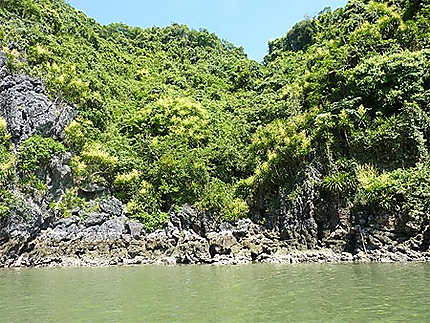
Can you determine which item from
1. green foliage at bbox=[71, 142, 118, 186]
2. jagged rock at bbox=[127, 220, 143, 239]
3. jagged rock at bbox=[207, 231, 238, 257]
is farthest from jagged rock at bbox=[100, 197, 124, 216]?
jagged rock at bbox=[207, 231, 238, 257]

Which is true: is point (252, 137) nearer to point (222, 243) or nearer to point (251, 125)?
point (251, 125)

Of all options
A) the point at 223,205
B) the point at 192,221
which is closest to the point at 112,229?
the point at 192,221

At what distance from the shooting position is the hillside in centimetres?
2205

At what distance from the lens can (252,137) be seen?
33.8 metres

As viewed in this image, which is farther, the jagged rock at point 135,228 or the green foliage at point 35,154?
the green foliage at point 35,154

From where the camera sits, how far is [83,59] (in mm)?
39656

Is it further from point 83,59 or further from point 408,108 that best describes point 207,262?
point 83,59

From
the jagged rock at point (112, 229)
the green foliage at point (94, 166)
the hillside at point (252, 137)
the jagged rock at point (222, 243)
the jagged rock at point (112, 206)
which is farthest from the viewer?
the green foliage at point (94, 166)

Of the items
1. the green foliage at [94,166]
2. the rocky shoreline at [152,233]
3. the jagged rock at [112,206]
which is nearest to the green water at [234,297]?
the rocky shoreline at [152,233]

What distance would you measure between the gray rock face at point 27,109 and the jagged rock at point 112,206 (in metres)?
5.65

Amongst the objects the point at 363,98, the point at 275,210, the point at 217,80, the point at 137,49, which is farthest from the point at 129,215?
the point at 137,49

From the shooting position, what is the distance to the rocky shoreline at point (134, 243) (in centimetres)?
2383

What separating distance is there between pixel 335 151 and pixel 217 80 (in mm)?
24231

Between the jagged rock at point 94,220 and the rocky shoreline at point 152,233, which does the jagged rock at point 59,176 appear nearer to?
the rocky shoreline at point 152,233
